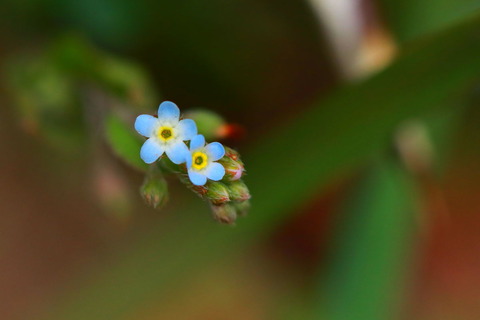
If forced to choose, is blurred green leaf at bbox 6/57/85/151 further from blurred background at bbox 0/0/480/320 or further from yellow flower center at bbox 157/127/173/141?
yellow flower center at bbox 157/127/173/141

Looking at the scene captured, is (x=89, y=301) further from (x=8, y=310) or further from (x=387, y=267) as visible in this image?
(x=387, y=267)

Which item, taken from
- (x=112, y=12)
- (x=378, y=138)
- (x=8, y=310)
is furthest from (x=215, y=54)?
(x=8, y=310)

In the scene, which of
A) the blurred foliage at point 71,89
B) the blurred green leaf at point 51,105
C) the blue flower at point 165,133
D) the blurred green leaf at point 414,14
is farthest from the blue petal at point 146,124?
the blurred green leaf at point 414,14

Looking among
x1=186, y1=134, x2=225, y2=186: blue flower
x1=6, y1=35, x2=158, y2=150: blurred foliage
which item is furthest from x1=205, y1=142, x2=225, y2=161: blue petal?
x1=6, y1=35, x2=158, y2=150: blurred foliage

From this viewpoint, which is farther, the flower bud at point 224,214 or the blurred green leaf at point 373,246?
the blurred green leaf at point 373,246

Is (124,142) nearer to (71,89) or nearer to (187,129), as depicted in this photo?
(187,129)

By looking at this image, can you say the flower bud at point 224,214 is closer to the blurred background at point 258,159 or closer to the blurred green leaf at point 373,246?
the blurred background at point 258,159
